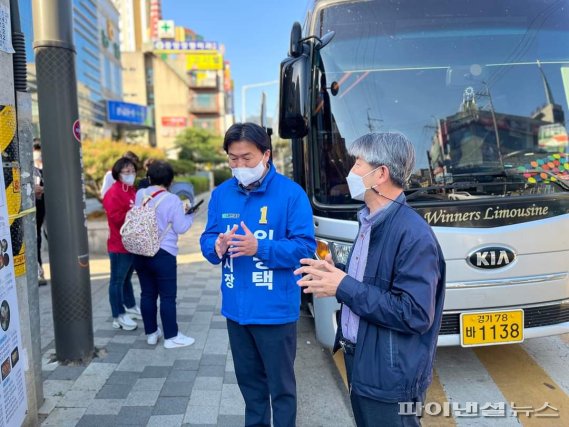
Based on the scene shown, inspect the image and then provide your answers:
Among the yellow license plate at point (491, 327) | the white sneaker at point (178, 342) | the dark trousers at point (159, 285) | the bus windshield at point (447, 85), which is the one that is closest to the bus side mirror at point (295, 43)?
the bus windshield at point (447, 85)

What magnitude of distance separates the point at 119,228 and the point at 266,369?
265 cm

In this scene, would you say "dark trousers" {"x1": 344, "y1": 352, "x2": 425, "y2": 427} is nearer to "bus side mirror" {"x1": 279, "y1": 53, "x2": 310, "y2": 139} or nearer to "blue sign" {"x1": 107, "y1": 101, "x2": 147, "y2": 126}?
"bus side mirror" {"x1": 279, "y1": 53, "x2": 310, "y2": 139}

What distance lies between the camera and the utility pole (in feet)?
11.5

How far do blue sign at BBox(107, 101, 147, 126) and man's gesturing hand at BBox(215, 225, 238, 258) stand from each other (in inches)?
1098

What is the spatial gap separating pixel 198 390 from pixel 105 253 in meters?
6.09

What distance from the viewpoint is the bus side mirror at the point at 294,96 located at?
3414 millimetres

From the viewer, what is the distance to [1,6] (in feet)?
7.55

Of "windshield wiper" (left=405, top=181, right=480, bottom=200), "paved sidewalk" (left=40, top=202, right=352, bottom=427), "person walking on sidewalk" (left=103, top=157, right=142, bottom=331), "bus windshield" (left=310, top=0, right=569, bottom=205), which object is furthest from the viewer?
"person walking on sidewalk" (left=103, top=157, right=142, bottom=331)

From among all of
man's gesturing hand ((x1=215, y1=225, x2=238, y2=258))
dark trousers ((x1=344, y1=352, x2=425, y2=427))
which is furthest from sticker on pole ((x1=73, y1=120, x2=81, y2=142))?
dark trousers ((x1=344, y1=352, x2=425, y2=427))

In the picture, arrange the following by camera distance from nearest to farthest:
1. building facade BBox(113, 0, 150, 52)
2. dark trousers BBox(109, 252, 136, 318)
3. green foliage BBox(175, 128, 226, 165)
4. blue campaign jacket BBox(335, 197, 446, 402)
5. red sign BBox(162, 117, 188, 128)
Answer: blue campaign jacket BBox(335, 197, 446, 402)
dark trousers BBox(109, 252, 136, 318)
green foliage BBox(175, 128, 226, 165)
red sign BBox(162, 117, 188, 128)
building facade BBox(113, 0, 150, 52)

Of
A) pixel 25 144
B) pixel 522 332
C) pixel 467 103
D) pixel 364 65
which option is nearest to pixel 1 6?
pixel 25 144

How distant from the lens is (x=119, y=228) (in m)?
4.48

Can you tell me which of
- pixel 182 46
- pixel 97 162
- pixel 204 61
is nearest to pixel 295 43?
pixel 97 162

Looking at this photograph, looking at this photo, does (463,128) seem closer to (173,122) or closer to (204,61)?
(173,122)
